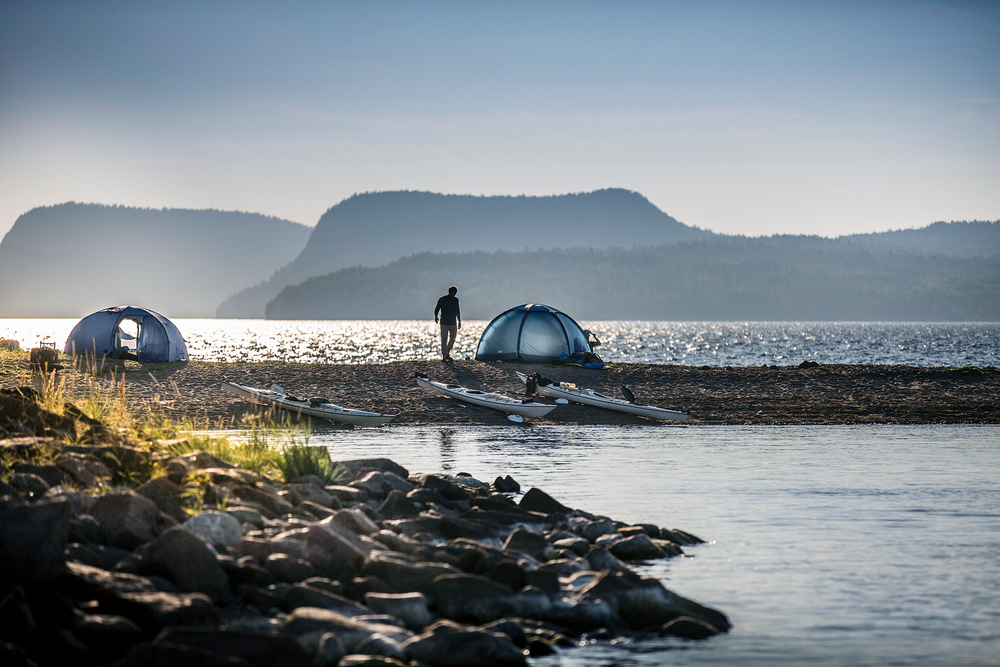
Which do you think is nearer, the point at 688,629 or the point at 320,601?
the point at 320,601

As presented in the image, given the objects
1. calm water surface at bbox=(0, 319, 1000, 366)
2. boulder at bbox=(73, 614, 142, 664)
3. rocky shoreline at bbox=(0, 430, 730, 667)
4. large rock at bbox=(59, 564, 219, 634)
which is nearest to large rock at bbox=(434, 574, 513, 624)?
rocky shoreline at bbox=(0, 430, 730, 667)

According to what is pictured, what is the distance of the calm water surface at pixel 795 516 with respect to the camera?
7.48m

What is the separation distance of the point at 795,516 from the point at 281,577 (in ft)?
23.9

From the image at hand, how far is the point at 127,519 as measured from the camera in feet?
26.7

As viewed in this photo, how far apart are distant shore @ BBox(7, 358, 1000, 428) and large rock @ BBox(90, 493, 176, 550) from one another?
12.4m

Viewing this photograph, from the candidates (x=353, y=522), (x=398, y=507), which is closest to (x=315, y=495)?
(x=398, y=507)

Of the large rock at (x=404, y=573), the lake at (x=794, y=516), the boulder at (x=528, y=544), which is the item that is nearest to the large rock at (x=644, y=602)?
the lake at (x=794, y=516)

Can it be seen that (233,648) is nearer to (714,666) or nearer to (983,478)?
(714,666)

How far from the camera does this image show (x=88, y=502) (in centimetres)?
864

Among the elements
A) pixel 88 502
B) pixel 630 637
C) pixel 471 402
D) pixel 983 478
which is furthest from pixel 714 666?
pixel 471 402

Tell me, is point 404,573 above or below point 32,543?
below

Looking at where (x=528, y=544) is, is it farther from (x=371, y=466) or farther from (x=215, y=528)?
(x=371, y=466)

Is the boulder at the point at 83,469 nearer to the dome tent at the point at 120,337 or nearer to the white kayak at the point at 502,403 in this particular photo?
the white kayak at the point at 502,403

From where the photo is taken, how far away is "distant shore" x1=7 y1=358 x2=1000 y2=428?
23.5m
